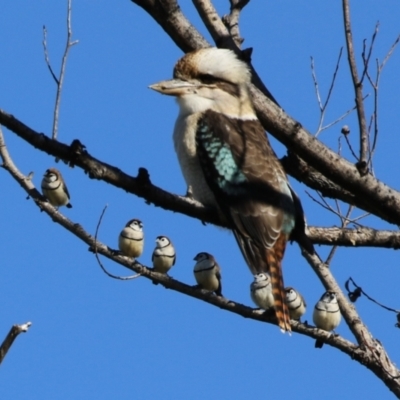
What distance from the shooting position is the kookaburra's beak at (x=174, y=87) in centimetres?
605

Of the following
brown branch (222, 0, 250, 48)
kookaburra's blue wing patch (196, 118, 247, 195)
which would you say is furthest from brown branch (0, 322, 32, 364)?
brown branch (222, 0, 250, 48)

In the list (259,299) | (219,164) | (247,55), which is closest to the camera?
(247,55)

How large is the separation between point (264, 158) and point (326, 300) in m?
0.95

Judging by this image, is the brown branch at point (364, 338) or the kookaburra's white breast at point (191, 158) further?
the kookaburra's white breast at point (191, 158)

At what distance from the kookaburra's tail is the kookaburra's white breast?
52cm

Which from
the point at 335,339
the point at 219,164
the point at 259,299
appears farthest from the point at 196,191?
the point at 335,339

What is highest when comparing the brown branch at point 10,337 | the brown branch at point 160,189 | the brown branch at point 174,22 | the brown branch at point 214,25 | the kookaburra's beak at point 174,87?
the kookaburra's beak at point 174,87

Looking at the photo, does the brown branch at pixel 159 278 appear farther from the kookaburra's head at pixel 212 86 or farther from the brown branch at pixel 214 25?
the kookaburra's head at pixel 212 86

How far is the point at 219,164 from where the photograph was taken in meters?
5.68

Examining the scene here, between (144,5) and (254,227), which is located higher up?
(144,5)

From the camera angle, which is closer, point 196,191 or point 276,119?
point 276,119

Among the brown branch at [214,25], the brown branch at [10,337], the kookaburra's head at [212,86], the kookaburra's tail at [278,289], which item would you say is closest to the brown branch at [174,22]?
the brown branch at [214,25]

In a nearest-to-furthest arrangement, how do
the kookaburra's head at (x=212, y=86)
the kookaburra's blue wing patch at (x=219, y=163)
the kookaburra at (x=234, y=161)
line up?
the kookaburra at (x=234, y=161) < the kookaburra's blue wing patch at (x=219, y=163) < the kookaburra's head at (x=212, y=86)

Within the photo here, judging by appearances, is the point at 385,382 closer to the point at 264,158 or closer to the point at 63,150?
the point at 264,158
